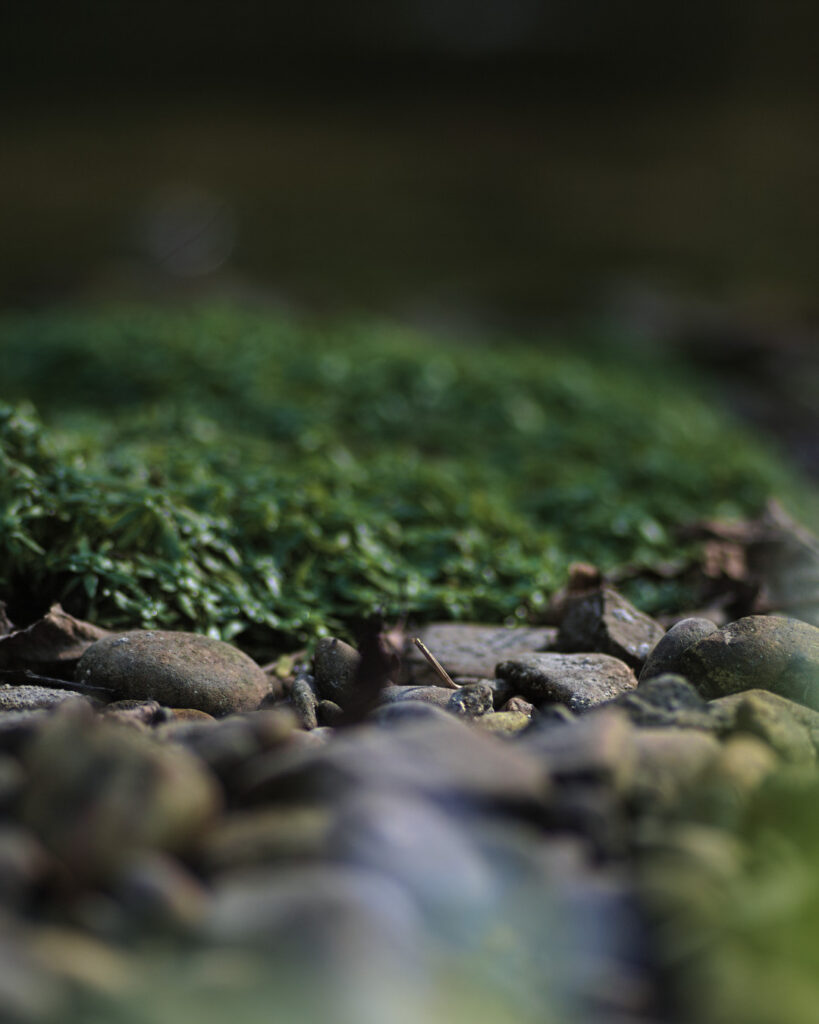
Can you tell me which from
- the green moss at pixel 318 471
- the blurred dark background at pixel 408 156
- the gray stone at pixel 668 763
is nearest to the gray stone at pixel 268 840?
the gray stone at pixel 668 763

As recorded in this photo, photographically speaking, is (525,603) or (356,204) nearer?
(525,603)

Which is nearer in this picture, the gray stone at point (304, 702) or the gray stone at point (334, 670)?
the gray stone at point (304, 702)

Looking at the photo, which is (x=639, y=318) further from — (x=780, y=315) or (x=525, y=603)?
(x=525, y=603)

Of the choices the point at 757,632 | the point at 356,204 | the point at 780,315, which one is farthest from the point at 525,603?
the point at 356,204

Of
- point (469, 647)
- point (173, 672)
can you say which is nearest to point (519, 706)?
point (469, 647)

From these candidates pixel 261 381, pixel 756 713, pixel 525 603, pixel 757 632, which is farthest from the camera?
pixel 261 381

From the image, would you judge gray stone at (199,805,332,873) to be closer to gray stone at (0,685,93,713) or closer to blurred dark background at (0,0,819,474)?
gray stone at (0,685,93,713)

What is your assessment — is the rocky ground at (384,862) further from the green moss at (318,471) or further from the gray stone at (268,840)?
the green moss at (318,471)
